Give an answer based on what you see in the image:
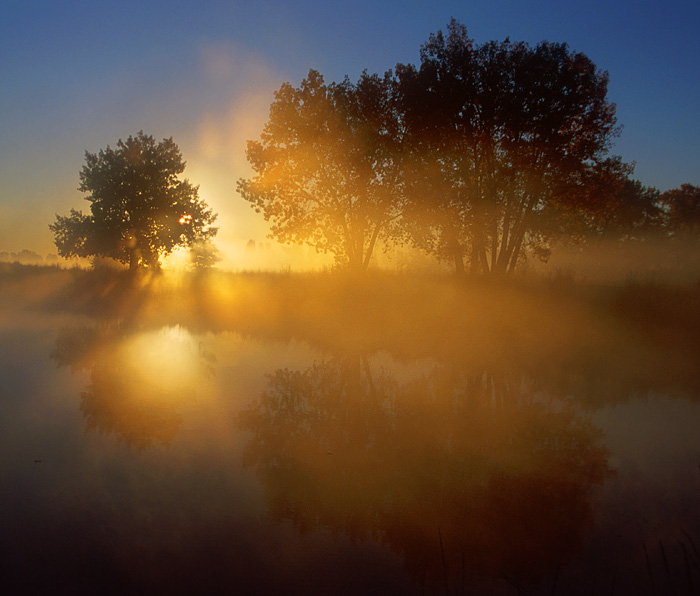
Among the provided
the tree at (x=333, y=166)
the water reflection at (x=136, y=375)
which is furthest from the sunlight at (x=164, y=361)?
the tree at (x=333, y=166)

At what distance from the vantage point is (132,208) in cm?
3366

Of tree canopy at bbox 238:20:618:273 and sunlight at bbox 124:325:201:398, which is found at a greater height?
tree canopy at bbox 238:20:618:273

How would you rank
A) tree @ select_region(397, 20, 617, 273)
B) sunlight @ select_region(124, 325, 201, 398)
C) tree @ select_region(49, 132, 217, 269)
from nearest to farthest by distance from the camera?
1. sunlight @ select_region(124, 325, 201, 398)
2. tree @ select_region(397, 20, 617, 273)
3. tree @ select_region(49, 132, 217, 269)

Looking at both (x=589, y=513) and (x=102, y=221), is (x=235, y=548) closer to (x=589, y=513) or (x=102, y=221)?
(x=589, y=513)

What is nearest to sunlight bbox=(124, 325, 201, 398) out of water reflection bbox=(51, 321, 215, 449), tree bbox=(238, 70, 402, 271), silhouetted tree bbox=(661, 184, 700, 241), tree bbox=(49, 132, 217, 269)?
water reflection bbox=(51, 321, 215, 449)

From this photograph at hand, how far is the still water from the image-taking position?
298cm

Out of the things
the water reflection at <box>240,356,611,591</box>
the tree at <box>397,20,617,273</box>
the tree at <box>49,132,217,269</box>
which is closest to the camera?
the water reflection at <box>240,356,611,591</box>

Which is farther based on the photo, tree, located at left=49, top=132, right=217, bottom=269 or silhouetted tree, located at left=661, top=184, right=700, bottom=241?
silhouetted tree, located at left=661, top=184, right=700, bottom=241

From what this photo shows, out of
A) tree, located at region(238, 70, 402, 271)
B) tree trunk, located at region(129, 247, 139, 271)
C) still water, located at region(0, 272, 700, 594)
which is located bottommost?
still water, located at region(0, 272, 700, 594)

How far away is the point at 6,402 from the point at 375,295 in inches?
453

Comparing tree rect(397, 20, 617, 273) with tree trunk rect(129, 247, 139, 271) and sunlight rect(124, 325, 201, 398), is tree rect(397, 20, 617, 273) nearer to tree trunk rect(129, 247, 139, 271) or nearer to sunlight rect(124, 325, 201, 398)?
sunlight rect(124, 325, 201, 398)

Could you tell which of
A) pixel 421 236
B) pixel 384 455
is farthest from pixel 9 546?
pixel 421 236

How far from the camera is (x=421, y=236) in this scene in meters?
19.4

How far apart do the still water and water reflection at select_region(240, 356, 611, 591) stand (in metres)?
0.02
